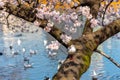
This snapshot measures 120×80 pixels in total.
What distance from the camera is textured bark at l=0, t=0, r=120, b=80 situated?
5512 millimetres

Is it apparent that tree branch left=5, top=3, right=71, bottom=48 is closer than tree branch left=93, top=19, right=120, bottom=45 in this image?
No

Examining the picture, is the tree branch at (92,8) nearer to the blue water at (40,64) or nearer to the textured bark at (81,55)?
the textured bark at (81,55)

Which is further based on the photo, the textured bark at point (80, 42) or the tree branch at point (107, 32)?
the tree branch at point (107, 32)

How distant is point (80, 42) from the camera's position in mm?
6227

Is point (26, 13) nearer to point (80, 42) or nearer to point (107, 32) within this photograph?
point (80, 42)

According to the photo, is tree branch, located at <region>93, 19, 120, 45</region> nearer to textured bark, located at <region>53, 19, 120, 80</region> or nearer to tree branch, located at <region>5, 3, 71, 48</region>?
textured bark, located at <region>53, 19, 120, 80</region>

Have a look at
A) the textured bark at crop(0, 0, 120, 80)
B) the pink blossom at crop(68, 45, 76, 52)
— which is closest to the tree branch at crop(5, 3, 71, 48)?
the textured bark at crop(0, 0, 120, 80)

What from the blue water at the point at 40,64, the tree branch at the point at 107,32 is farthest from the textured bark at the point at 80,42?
the blue water at the point at 40,64

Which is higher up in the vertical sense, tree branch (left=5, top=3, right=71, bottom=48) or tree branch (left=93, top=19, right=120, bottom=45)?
tree branch (left=5, top=3, right=71, bottom=48)

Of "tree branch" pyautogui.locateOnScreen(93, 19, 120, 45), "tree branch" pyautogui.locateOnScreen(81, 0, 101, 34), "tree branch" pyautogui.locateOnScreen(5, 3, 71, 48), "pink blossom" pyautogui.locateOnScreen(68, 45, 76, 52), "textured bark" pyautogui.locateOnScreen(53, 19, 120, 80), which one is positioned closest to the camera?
"textured bark" pyautogui.locateOnScreen(53, 19, 120, 80)

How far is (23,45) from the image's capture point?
183ft

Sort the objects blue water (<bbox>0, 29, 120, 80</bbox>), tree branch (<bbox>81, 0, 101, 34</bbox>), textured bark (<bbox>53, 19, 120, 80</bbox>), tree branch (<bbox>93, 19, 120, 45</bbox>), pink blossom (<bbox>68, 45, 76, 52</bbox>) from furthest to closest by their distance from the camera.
→ blue water (<bbox>0, 29, 120, 80</bbox>) → tree branch (<bbox>81, 0, 101, 34</bbox>) → tree branch (<bbox>93, 19, 120, 45</bbox>) → pink blossom (<bbox>68, 45, 76, 52</bbox>) → textured bark (<bbox>53, 19, 120, 80</bbox>)

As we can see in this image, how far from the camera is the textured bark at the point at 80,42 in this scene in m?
5.51

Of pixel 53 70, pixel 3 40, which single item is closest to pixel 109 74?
pixel 53 70
